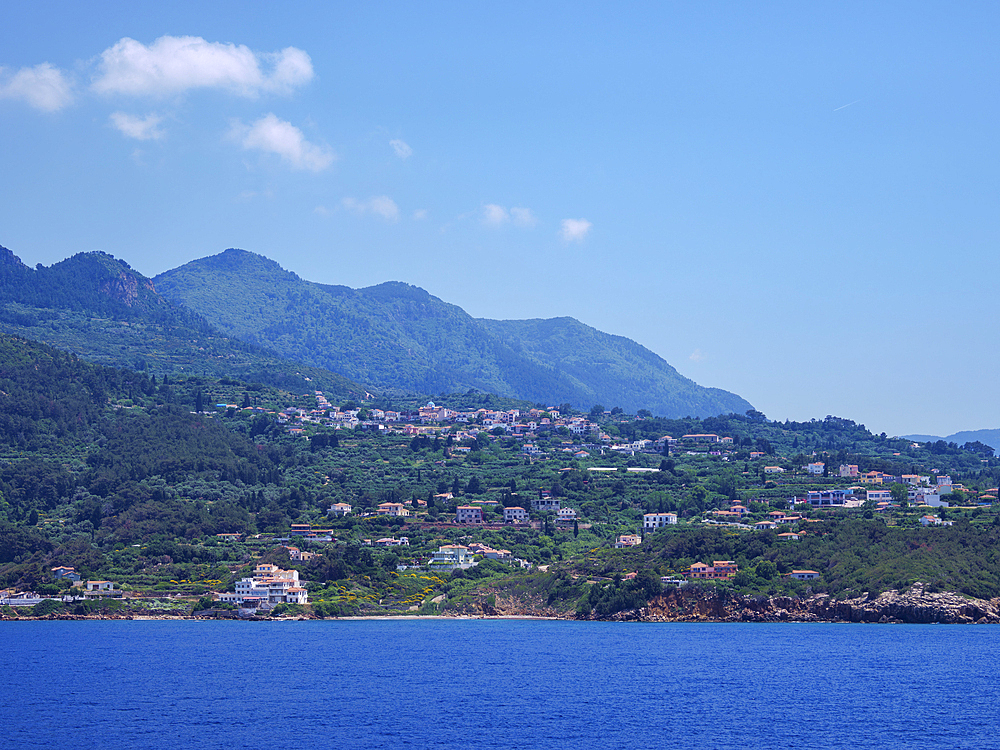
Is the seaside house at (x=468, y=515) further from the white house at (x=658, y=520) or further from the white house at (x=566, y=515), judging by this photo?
the white house at (x=658, y=520)

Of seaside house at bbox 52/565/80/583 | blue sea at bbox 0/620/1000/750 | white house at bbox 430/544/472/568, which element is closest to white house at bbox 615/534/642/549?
white house at bbox 430/544/472/568

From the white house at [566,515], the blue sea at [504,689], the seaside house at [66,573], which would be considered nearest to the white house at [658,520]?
the white house at [566,515]

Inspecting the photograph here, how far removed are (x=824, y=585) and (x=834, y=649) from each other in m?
17.6

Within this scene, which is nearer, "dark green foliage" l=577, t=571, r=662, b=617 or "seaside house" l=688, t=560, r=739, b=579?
"dark green foliage" l=577, t=571, r=662, b=617

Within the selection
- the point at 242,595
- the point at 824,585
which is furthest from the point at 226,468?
the point at 824,585

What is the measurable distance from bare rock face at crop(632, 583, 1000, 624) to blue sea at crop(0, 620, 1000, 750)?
145 centimetres

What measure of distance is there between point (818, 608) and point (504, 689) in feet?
131

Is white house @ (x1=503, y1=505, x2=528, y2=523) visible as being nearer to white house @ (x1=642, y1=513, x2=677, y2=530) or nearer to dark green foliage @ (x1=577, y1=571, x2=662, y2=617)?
white house @ (x1=642, y1=513, x2=677, y2=530)

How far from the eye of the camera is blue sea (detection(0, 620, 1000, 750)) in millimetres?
47281

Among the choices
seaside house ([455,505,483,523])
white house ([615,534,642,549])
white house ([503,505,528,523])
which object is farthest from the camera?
white house ([503,505,528,523])

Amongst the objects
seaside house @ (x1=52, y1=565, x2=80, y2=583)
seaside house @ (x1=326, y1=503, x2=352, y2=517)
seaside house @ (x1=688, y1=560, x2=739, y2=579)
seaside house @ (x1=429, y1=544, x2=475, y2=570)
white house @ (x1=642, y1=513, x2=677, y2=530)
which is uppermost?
white house @ (x1=642, y1=513, x2=677, y2=530)

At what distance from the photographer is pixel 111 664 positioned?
67.0m

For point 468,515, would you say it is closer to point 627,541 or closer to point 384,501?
point 384,501

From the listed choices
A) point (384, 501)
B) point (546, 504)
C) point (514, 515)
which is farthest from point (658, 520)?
point (384, 501)
